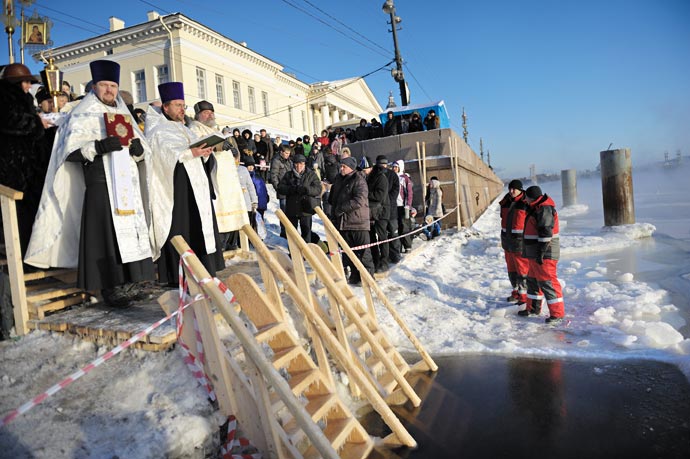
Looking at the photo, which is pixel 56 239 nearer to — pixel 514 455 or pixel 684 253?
Result: pixel 514 455

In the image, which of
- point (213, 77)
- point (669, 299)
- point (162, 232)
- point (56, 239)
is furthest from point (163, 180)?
point (213, 77)

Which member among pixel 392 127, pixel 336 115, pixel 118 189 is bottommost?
pixel 118 189

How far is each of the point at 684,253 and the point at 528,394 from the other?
881 cm

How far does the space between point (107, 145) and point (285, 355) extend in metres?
2.41

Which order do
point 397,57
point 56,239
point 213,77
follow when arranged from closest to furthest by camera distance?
point 56,239 → point 397,57 → point 213,77

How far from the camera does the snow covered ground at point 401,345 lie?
2.64 m

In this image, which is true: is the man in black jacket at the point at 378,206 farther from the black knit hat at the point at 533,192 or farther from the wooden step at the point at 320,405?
the wooden step at the point at 320,405

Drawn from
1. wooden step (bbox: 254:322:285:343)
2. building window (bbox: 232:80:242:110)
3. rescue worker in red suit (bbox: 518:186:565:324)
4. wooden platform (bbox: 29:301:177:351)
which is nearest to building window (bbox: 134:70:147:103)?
building window (bbox: 232:80:242:110)

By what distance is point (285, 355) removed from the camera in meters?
3.00

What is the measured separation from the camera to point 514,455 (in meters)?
2.83

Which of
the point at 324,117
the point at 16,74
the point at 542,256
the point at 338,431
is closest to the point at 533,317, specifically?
the point at 542,256

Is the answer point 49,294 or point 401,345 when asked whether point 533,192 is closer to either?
point 401,345

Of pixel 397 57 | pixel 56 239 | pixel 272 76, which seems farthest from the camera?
pixel 272 76

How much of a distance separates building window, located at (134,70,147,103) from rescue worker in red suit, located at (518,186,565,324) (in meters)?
28.2
